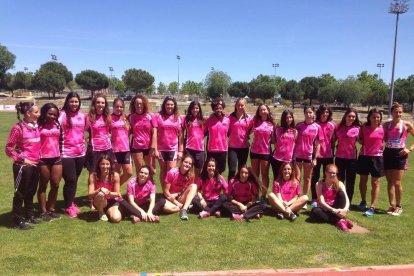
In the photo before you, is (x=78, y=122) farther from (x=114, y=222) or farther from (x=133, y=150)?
(x=114, y=222)

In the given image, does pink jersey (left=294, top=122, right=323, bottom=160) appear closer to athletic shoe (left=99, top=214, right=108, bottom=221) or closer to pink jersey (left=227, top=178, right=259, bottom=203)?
pink jersey (left=227, top=178, right=259, bottom=203)

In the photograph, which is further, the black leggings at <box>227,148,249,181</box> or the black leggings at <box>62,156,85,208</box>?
the black leggings at <box>227,148,249,181</box>

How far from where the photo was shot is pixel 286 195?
634 cm

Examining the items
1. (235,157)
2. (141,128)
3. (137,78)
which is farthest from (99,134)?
(137,78)

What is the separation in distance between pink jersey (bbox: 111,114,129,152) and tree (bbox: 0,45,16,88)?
92.7 metres

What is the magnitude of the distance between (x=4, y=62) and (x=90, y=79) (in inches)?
977

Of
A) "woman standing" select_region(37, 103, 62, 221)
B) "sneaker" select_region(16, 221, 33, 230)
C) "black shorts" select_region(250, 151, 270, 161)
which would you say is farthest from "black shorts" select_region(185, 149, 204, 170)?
"sneaker" select_region(16, 221, 33, 230)

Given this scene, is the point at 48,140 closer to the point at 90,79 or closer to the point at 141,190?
the point at 141,190

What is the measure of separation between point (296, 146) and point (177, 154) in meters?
2.30

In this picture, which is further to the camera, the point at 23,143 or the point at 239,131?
the point at 239,131

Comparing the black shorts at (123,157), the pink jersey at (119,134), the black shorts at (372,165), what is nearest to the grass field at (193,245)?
the black shorts at (372,165)

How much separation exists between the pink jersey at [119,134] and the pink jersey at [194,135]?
1.15 metres

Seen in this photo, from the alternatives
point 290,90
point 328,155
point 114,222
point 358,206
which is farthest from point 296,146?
point 290,90

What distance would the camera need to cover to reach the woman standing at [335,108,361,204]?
21.8 feet
